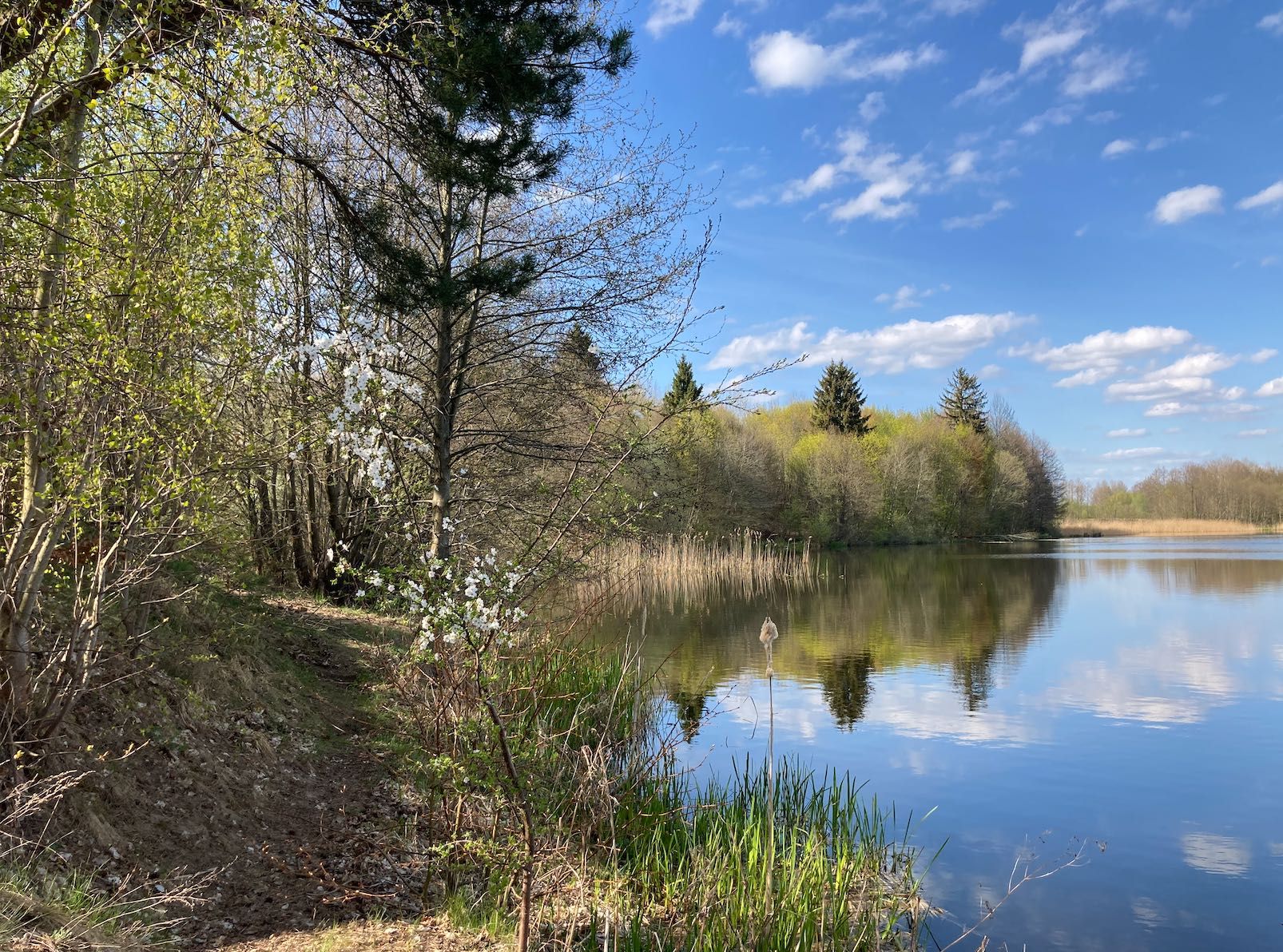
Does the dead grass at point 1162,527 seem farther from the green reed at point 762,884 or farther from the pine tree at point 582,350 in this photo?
the green reed at point 762,884

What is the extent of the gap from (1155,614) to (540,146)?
689 inches

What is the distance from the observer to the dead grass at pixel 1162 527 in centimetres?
6200

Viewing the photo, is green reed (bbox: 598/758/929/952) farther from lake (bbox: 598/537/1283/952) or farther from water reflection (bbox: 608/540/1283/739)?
water reflection (bbox: 608/540/1283/739)

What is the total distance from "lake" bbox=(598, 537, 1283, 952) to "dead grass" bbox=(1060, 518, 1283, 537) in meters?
48.4

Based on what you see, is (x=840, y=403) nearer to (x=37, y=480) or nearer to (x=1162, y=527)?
(x=1162, y=527)

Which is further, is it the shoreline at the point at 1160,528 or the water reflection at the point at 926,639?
the shoreline at the point at 1160,528

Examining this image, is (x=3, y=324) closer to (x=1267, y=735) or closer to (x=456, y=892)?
(x=456, y=892)

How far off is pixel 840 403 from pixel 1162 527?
105ft

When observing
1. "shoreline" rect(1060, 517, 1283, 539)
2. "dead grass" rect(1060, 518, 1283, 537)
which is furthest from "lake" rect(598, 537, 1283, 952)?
"dead grass" rect(1060, 518, 1283, 537)

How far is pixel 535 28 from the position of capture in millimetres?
6629

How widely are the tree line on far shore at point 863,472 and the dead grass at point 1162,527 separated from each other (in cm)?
384

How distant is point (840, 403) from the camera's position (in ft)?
168

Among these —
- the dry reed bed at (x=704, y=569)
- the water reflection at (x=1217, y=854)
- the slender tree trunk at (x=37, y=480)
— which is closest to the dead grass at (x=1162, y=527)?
the dry reed bed at (x=704, y=569)

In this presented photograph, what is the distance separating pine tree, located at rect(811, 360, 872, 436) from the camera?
5112cm
